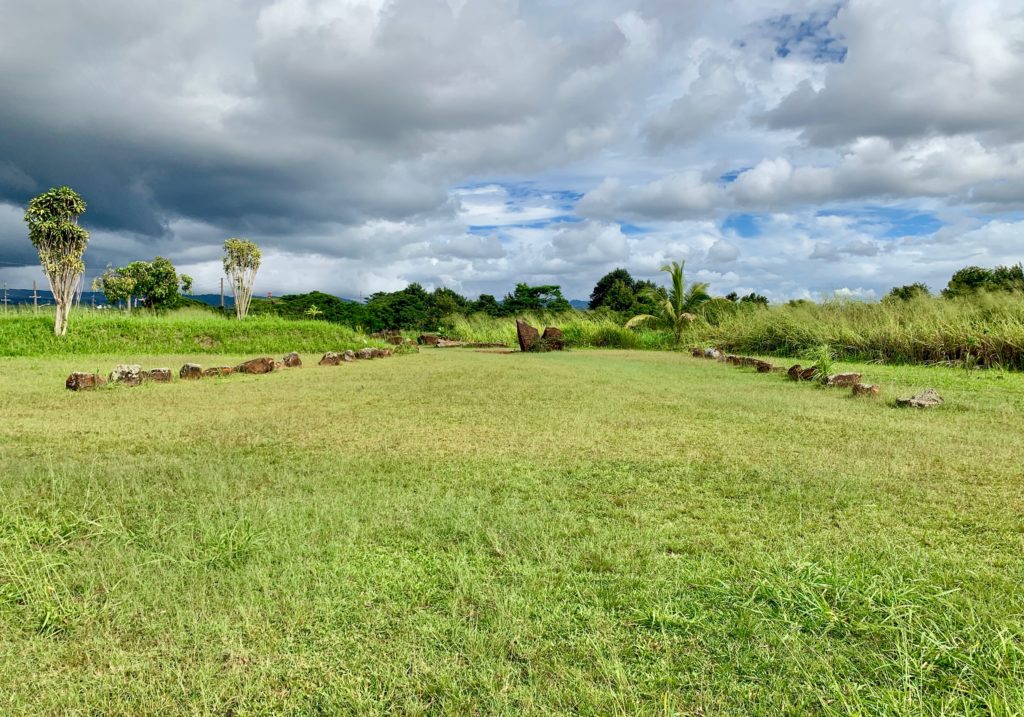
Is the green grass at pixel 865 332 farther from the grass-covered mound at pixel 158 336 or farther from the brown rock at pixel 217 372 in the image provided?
the brown rock at pixel 217 372

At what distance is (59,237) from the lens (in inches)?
628

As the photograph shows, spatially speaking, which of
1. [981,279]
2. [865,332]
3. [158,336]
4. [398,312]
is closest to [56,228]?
[158,336]

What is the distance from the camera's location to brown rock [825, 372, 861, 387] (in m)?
8.56

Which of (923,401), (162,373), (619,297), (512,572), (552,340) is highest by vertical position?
(619,297)

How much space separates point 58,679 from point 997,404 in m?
8.70

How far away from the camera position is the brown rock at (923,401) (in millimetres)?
6887

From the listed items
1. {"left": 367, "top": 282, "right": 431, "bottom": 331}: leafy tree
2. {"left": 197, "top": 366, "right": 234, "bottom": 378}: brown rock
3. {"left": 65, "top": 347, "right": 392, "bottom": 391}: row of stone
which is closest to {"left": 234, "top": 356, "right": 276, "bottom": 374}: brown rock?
{"left": 65, "top": 347, "right": 392, "bottom": 391}: row of stone

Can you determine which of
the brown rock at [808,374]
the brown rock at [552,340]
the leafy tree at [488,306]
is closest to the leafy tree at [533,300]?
the leafy tree at [488,306]

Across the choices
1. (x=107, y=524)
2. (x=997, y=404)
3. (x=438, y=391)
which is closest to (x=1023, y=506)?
(x=997, y=404)

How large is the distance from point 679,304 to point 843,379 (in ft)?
39.2

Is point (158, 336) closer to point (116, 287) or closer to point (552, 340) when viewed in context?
point (552, 340)

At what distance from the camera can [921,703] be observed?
1.80 meters

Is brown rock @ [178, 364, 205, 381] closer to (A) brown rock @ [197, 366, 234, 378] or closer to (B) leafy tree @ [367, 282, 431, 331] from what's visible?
(A) brown rock @ [197, 366, 234, 378]

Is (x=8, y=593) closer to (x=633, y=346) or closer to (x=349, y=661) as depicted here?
(x=349, y=661)
